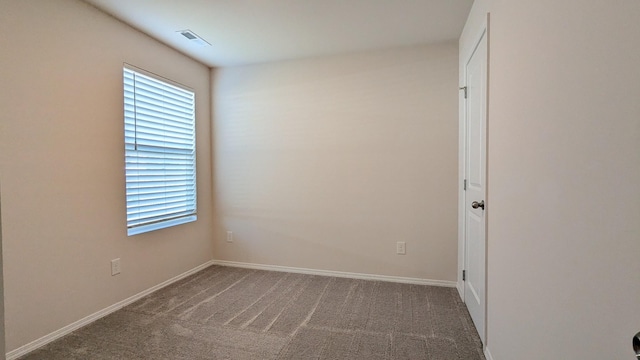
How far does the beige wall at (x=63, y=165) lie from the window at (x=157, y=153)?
0.34ft

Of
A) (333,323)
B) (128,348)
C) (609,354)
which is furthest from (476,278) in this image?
(128,348)

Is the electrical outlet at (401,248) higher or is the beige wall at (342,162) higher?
the beige wall at (342,162)

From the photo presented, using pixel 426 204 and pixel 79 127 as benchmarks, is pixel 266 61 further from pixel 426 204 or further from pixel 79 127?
pixel 426 204

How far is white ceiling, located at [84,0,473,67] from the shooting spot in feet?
7.58

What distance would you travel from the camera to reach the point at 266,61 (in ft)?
11.5

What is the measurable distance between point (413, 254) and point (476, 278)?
94 cm

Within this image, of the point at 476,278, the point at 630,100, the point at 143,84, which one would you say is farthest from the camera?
the point at 143,84

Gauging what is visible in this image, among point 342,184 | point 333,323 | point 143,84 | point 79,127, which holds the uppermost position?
point 143,84

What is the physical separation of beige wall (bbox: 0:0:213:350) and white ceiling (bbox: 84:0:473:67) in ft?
1.25

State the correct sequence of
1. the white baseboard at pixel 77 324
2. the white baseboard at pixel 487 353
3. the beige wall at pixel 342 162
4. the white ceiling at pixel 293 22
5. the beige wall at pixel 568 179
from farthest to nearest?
the beige wall at pixel 342 162, the white ceiling at pixel 293 22, the white baseboard at pixel 77 324, the white baseboard at pixel 487 353, the beige wall at pixel 568 179

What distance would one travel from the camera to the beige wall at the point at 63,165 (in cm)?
187

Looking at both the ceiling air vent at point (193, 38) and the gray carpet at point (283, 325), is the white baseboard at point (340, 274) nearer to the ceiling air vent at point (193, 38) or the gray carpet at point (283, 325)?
the gray carpet at point (283, 325)

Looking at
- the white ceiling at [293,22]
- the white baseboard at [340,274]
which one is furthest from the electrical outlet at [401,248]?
the white ceiling at [293,22]

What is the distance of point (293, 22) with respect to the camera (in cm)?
258
